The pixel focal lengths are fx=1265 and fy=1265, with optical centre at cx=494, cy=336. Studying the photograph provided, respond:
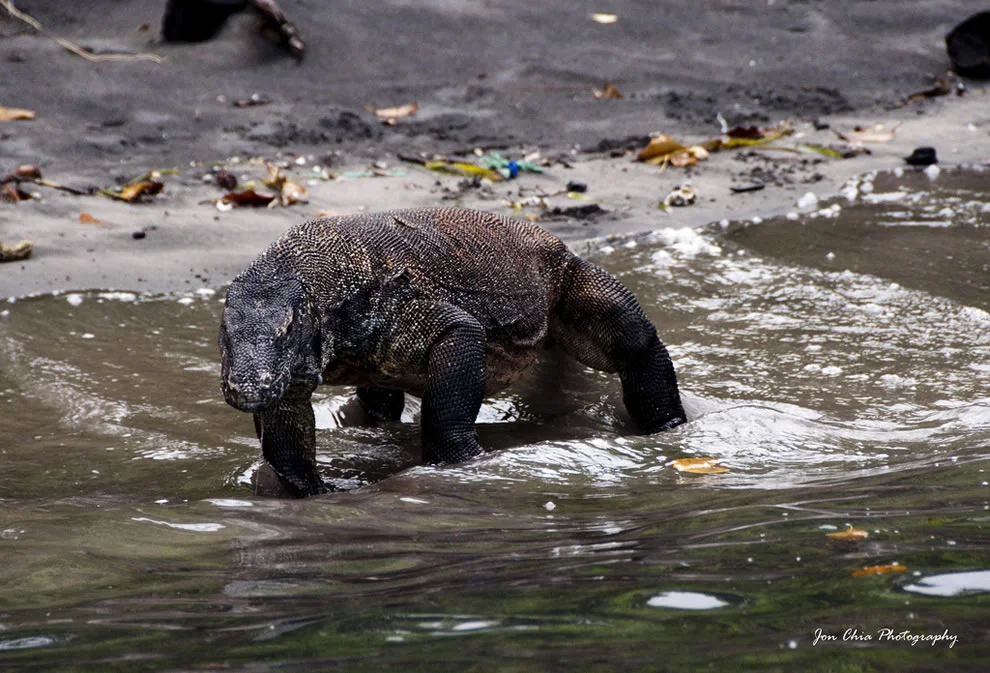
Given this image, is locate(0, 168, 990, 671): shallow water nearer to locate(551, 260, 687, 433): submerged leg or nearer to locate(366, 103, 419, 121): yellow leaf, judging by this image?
locate(551, 260, 687, 433): submerged leg

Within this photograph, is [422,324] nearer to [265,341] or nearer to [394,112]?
[265,341]

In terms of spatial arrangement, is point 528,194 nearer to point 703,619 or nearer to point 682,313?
point 682,313

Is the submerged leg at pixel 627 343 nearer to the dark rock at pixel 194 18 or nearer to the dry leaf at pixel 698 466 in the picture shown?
the dry leaf at pixel 698 466

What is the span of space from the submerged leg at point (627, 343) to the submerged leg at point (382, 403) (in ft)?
2.62

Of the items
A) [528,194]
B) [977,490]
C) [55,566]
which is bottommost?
[528,194]

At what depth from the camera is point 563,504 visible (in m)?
3.71

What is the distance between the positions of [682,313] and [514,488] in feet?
9.74

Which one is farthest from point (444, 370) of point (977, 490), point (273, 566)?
point (977, 490)

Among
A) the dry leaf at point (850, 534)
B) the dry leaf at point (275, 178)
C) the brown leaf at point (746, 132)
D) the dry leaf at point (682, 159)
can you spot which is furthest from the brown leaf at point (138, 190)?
the dry leaf at point (850, 534)

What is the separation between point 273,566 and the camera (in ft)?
9.82

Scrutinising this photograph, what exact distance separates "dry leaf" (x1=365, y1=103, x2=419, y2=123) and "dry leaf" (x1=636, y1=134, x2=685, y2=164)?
220 cm

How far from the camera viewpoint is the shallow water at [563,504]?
2236 millimetres

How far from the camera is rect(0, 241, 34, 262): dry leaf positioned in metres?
7.24

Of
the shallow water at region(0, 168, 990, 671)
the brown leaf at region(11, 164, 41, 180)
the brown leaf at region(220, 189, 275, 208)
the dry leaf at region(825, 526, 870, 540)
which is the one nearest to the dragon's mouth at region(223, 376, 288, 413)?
the shallow water at region(0, 168, 990, 671)
